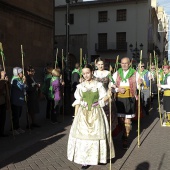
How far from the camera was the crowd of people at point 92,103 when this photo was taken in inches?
199

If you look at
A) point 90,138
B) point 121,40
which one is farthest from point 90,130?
point 121,40

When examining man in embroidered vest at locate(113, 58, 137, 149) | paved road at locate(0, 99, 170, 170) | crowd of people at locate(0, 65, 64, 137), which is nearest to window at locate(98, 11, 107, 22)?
crowd of people at locate(0, 65, 64, 137)

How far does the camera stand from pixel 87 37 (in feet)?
135

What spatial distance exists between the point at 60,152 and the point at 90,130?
1487mm

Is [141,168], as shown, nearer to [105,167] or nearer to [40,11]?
[105,167]

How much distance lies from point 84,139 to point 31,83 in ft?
12.2

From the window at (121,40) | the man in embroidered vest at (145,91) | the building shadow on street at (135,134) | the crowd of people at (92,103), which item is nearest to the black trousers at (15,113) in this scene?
the crowd of people at (92,103)

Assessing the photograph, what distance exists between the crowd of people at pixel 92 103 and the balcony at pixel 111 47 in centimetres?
3047

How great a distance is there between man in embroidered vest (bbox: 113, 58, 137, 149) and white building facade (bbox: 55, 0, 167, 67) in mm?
32949

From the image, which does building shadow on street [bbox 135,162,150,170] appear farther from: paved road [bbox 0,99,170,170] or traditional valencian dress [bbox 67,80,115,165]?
traditional valencian dress [bbox 67,80,115,165]

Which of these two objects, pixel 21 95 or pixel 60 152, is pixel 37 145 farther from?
pixel 21 95

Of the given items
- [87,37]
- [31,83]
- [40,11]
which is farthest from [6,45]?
[87,37]

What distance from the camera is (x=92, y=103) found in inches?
202

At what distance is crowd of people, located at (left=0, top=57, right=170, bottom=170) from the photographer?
5.05 metres
